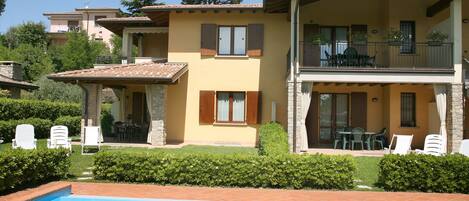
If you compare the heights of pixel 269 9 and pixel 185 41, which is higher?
pixel 269 9

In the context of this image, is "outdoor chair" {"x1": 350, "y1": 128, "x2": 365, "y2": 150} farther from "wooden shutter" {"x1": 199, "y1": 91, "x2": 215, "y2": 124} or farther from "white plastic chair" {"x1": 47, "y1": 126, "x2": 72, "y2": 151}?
"white plastic chair" {"x1": 47, "y1": 126, "x2": 72, "y2": 151}

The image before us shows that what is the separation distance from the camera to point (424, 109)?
60.6 ft

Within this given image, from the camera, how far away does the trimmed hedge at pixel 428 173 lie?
31.0 ft

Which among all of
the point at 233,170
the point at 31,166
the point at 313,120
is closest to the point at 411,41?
the point at 313,120

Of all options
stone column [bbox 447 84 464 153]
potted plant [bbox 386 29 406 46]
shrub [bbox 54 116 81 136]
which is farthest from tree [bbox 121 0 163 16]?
stone column [bbox 447 84 464 153]

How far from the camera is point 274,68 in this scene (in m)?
19.6

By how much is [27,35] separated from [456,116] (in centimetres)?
5080

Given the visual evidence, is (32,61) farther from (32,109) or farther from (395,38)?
(395,38)

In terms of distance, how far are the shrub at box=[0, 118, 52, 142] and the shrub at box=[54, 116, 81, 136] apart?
2.89 ft

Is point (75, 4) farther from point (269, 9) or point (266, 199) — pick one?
point (266, 199)

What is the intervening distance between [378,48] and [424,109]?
3.13m

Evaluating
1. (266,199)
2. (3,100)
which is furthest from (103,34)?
(266,199)

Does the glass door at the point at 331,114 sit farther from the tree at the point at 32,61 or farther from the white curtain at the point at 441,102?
the tree at the point at 32,61

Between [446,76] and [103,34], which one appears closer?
[446,76]
